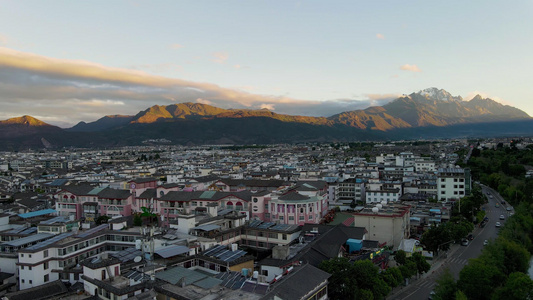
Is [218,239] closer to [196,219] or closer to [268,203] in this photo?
[196,219]

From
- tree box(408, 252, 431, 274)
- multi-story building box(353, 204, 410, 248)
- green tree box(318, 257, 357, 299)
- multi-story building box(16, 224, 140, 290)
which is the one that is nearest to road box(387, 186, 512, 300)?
tree box(408, 252, 431, 274)

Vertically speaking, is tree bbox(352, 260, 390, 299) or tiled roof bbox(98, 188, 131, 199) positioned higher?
tiled roof bbox(98, 188, 131, 199)

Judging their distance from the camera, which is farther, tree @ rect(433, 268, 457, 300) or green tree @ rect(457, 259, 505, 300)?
green tree @ rect(457, 259, 505, 300)

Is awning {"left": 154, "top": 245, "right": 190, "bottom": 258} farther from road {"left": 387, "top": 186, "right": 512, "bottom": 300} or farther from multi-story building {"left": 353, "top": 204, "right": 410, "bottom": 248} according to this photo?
multi-story building {"left": 353, "top": 204, "right": 410, "bottom": 248}

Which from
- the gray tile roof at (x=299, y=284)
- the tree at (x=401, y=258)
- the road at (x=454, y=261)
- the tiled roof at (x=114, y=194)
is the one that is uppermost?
the tiled roof at (x=114, y=194)

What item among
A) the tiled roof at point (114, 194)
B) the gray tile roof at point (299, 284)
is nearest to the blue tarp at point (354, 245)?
the gray tile roof at point (299, 284)

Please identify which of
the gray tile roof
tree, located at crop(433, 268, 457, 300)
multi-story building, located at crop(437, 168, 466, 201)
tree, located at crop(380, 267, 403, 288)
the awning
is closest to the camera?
the gray tile roof

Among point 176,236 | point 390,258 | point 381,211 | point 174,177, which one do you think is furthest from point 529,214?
point 174,177

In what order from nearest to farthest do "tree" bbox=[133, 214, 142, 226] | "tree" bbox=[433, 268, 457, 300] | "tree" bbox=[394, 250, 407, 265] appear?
1. "tree" bbox=[433, 268, 457, 300]
2. "tree" bbox=[394, 250, 407, 265]
3. "tree" bbox=[133, 214, 142, 226]

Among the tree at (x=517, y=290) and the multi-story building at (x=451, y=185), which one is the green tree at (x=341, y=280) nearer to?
the tree at (x=517, y=290)
